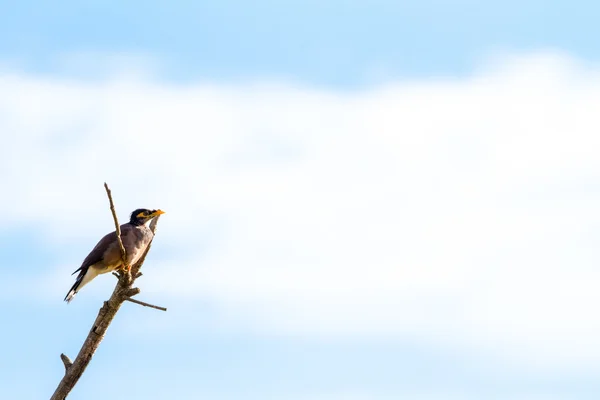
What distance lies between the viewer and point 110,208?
35.8ft

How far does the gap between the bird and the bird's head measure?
0.68 meters

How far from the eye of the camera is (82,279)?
15023mm

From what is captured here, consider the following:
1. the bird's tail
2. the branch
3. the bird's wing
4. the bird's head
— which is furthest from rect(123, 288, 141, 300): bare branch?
the bird's head

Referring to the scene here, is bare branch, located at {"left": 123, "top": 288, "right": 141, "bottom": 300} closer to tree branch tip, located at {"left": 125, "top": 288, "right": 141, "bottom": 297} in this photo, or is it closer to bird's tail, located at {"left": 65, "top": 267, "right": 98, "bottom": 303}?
tree branch tip, located at {"left": 125, "top": 288, "right": 141, "bottom": 297}

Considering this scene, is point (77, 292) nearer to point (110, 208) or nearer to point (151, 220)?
point (151, 220)

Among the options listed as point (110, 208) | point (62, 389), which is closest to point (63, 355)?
point (62, 389)

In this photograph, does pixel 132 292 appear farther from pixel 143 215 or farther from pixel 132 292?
pixel 143 215

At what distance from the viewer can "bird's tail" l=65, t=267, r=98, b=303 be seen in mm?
14805

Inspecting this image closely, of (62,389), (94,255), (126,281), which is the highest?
(94,255)

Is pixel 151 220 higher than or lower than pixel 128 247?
higher

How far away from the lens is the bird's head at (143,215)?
53.5 feet

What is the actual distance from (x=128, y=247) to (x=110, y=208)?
347 cm

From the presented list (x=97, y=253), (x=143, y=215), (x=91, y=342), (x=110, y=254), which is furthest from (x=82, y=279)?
(x=91, y=342)

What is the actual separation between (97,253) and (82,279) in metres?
0.66
